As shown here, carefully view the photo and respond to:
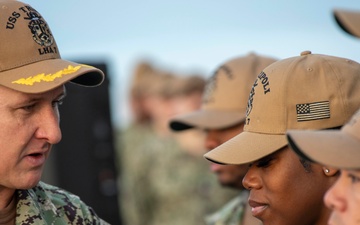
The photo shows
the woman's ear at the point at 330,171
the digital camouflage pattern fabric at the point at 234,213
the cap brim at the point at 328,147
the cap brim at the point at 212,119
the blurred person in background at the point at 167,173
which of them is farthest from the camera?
the blurred person in background at the point at 167,173

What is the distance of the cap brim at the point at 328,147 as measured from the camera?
2.88 m

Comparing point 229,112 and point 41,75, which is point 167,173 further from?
point 41,75

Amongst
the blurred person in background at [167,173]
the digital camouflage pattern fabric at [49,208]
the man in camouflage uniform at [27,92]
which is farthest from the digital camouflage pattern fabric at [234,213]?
the blurred person in background at [167,173]

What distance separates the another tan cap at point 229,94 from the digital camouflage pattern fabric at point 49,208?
4.41 ft

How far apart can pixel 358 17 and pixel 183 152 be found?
25.2 feet

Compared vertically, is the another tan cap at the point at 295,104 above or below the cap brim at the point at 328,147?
below

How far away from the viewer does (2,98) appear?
12.5 feet

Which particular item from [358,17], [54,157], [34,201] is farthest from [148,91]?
[358,17]

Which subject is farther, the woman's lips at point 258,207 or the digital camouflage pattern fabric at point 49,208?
the digital camouflage pattern fabric at point 49,208

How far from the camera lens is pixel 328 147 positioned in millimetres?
2941

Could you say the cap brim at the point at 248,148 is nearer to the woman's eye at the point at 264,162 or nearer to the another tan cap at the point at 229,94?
the woman's eye at the point at 264,162

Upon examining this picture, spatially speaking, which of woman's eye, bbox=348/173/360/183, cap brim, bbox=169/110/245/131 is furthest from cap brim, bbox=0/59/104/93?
cap brim, bbox=169/110/245/131

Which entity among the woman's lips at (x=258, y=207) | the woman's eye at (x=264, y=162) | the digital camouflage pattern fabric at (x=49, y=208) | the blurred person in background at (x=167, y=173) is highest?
the woman's eye at (x=264, y=162)

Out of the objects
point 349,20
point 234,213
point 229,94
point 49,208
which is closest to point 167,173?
point 234,213
